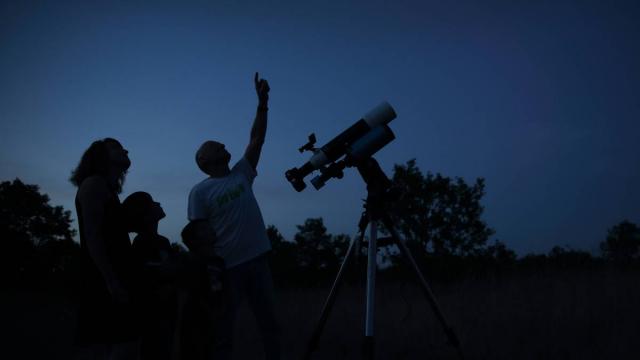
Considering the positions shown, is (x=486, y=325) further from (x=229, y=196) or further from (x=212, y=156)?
(x=212, y=156)

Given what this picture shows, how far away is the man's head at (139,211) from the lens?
2844 mm

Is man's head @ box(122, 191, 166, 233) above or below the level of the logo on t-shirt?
below

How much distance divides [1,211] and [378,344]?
36.2 m

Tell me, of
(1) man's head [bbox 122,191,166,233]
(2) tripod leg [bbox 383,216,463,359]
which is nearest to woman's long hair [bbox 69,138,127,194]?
(1) man's head [bbox 122,191,166,233]

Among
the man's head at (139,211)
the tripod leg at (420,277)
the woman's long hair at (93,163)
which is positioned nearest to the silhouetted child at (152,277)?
the man's head at (139,211)

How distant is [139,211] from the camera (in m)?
2.86

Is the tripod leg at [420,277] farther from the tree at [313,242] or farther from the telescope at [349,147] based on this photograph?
the tree at [313,242]

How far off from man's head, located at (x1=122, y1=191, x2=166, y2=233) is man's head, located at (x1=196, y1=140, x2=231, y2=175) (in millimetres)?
683

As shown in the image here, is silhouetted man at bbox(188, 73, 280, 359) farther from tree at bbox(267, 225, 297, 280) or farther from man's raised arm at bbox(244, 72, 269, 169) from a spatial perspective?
tree at bbox(267, 225, 297, 280)

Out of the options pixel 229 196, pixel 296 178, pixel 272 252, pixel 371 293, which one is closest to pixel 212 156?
pixel 229 196

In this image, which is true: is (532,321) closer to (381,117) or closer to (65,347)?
(381,117)

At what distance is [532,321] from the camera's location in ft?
17.1

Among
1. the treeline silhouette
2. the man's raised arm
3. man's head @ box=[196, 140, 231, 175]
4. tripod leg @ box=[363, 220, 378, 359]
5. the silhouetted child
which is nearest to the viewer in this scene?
the silhouetted child

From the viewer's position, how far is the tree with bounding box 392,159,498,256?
3616 cm
